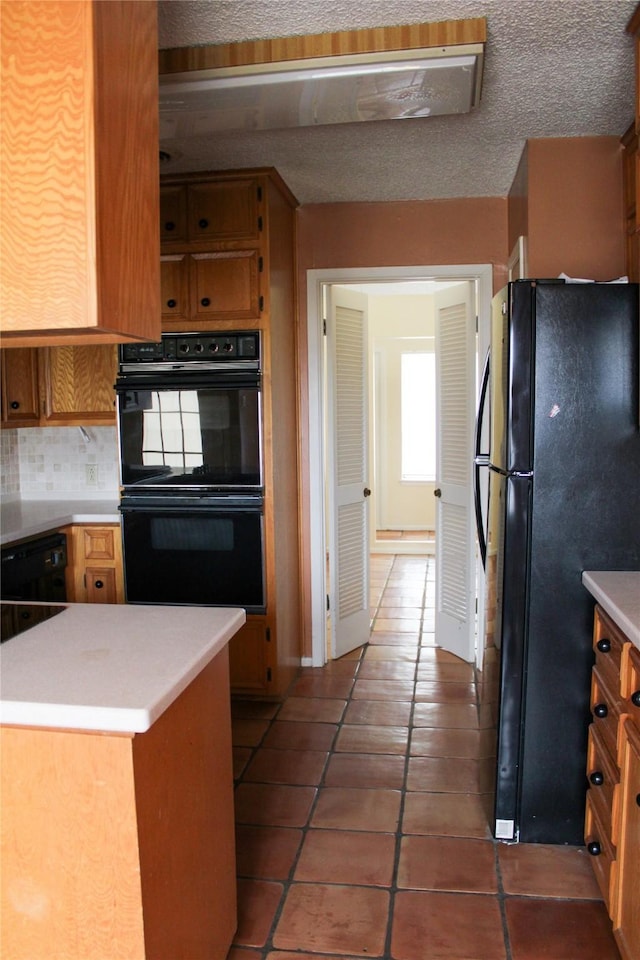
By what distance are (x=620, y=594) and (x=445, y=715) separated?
5.44 ft

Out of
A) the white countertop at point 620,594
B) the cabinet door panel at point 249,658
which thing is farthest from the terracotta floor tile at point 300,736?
the white countertop at point 620,594

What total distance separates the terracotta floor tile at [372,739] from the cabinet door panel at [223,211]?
88.0 inches

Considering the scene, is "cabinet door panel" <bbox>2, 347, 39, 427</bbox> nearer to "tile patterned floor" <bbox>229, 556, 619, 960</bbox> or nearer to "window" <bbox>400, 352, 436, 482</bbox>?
"tile patterned floor" <bbox>229, 556, 619, 960</bbox>

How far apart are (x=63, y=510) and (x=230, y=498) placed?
0.93 meters

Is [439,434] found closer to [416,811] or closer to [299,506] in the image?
[299,506]

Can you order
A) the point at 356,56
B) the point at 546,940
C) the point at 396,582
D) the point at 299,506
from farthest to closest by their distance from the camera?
the point at 396,582 < the point at 299,506 < the point at 356,56 < the point at 546,940

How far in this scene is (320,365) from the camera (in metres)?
4.16

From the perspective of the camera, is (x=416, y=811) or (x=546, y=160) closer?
(x=416, y=811)

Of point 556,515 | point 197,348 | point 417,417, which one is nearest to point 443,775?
point 556,515

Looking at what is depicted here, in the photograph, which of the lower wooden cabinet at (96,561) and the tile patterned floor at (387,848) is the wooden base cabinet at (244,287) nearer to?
the tile patterned floor at (387,848)

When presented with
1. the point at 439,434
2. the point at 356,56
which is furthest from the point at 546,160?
the point at 439,434

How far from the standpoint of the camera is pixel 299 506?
4195 millimetres

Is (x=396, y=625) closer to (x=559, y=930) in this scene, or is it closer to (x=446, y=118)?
(x=559, y=930)

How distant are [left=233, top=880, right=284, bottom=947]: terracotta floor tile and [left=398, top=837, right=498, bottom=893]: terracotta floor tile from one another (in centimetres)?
39
